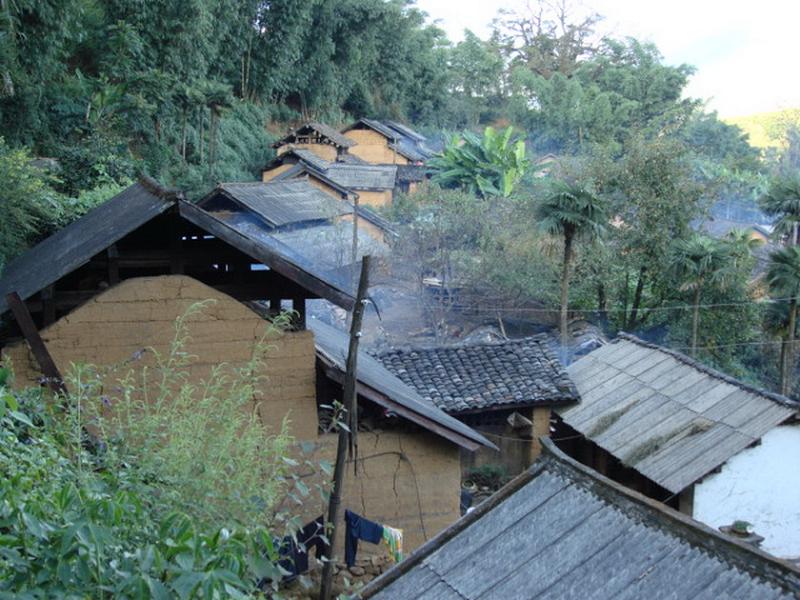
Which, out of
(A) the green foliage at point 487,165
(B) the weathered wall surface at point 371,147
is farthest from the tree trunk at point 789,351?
(B) the weathered wall surface at point 371,147

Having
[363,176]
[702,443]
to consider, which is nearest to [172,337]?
[702,443]

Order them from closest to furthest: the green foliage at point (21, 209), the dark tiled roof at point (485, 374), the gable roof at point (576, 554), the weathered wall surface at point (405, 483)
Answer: the gable roof at point (576, 554) → the weathered wall surface at point (405, 483) → the green foliage at point (21, 209) → the dark tiled roof at point (485, 374)

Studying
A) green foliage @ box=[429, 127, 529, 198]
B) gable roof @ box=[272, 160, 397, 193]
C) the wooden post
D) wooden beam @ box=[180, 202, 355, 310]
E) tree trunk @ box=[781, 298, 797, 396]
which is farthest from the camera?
gable roof @ box=[272, 160, 397, 193]

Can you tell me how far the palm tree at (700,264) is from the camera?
24844 mm

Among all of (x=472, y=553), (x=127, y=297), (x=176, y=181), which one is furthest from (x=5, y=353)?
(x=176, y=181)

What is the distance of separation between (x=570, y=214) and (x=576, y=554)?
59.3 feet

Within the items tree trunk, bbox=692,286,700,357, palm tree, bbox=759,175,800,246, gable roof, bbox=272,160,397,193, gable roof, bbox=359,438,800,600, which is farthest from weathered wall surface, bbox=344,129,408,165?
gable roof, bbox=359,438,800,600

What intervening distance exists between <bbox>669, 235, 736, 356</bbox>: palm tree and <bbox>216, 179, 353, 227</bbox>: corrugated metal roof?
38.1 ft

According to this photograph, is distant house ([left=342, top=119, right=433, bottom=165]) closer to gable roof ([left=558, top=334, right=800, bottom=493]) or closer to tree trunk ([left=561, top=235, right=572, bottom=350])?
tree trunk ([left=561, top=235, right=572, bottom=350])

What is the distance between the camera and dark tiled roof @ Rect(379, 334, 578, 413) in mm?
15391

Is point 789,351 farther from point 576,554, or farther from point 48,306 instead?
point 48,306

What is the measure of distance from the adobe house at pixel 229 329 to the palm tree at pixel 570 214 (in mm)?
14061

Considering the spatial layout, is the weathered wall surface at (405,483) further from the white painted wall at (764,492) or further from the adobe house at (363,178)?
the adobe house at (363,178)

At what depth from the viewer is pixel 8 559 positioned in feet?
9.95
